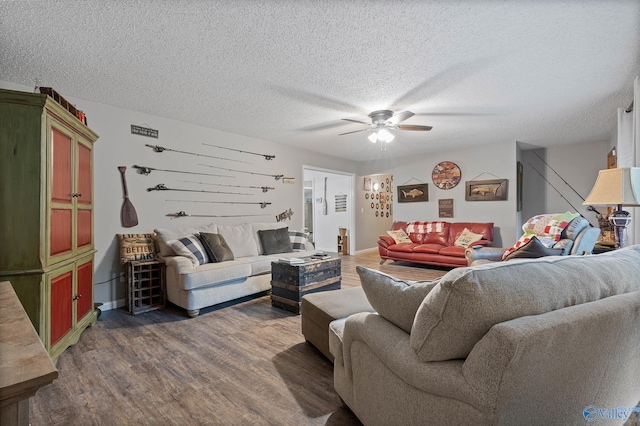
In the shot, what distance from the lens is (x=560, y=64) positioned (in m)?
2.49

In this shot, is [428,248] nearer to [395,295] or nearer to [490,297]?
[395,295]

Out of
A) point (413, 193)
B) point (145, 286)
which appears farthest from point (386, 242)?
point (145, 286)

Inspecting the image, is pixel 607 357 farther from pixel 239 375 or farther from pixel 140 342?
pixel 140 342

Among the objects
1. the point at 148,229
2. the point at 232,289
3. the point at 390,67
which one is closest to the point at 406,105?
the point at 390,67

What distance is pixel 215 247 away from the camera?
368cm

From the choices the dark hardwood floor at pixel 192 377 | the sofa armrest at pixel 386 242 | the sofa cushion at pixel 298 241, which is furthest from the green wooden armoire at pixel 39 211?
the sofa armrest at pixel 386 242

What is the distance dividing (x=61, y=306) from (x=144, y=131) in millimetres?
2308

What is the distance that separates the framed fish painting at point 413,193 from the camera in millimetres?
6551

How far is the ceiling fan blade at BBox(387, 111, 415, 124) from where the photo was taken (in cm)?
330

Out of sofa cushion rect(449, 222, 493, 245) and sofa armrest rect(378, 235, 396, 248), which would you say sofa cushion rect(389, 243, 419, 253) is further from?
sofa cushion rect(449, 222, 493, 245)

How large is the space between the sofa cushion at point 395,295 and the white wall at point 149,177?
334cm

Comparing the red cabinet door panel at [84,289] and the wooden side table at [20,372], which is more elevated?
the wooden side table at [20,372]

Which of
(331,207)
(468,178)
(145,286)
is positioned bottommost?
(145,286)

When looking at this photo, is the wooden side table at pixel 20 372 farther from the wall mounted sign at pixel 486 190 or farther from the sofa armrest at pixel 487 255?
the wall mounted sign at pixel 486 190
